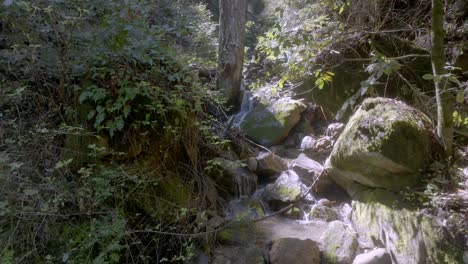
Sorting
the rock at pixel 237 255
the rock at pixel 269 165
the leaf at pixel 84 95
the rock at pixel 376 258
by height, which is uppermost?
the leaf at pixel 84 95

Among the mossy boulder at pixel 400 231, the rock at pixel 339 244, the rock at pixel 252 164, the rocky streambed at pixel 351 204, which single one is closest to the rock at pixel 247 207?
the rocky streambed at pixel 351 204

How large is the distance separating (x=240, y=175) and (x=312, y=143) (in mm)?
1617

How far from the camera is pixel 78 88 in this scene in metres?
3.24

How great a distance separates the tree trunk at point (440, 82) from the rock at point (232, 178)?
2186 mm

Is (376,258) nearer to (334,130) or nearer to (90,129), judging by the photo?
(334,130)

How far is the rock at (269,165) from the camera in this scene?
477cm

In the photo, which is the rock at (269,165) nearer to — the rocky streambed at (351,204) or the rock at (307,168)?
the rocky streambed at (351,204)

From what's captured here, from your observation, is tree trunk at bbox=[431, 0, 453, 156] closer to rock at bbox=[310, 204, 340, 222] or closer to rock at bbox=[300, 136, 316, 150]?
rock at bbox=[310, 204, 340, 222]

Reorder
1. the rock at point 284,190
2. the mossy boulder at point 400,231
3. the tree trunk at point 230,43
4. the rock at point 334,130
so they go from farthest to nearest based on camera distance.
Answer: the tree trunk at point 230,43 < the rock at point 334,130 < the rock at point 284,190 < the mossy boulder at point 400,231

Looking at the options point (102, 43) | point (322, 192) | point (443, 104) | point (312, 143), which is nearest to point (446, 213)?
point (443, 104)


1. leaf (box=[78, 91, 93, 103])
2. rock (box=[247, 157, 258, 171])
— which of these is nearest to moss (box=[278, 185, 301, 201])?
rock (box=[247, 157, 258, 171])

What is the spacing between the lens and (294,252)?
3.04m

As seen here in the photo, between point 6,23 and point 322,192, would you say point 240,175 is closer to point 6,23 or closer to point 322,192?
point 322,192

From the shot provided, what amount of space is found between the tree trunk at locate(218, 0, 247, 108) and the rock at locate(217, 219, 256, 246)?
293 cm
